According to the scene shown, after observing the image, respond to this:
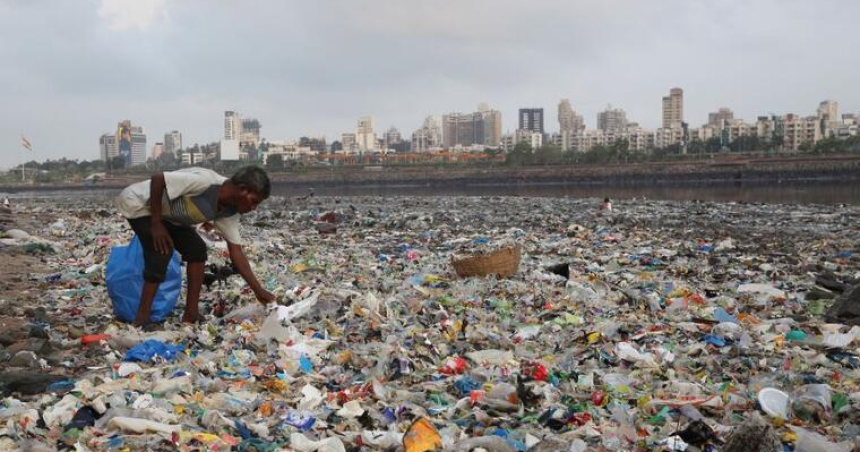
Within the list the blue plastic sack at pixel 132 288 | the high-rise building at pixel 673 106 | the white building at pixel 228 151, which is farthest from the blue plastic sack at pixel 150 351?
the high-rise building at pixel 673 106

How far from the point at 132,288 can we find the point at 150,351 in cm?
103

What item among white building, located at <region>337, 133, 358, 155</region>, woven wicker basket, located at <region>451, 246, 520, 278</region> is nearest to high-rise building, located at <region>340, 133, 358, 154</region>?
white building, located at <region>337, 133, 358, 155</region>

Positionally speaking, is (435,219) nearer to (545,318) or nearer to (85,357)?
(545,318)

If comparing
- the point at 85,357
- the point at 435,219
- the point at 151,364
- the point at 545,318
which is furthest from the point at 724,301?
the point at 435,219

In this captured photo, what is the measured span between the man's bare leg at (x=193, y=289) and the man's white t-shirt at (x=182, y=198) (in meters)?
0.40

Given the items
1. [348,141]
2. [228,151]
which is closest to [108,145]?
[348,141]

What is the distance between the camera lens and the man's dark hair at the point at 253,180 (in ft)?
13.4

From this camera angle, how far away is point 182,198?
4.17m

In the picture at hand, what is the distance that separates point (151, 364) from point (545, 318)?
239 cm

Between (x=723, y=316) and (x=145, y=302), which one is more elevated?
(x=145, y=302)

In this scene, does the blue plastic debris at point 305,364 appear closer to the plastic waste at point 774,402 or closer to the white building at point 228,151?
the plastic waste at point 774,402

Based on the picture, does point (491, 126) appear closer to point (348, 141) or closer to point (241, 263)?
point (348, 141)

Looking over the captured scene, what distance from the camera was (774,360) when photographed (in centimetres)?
356

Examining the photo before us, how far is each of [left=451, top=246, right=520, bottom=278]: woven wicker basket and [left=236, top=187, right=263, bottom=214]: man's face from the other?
2.47 metres
